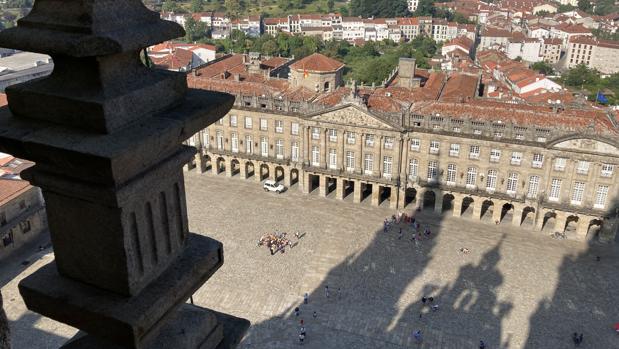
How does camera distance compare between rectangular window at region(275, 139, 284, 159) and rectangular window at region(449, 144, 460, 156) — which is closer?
rectangular window at region(449, 144, 460, 156)

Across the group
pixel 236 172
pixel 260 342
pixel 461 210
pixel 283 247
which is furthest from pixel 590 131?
pixel 236 172

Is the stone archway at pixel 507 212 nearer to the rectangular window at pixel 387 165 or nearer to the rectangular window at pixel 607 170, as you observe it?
the rectangular window at pixel 607 170

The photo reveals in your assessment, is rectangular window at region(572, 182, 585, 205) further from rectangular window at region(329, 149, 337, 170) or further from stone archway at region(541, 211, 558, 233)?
rectangular window at region(329, 149, 337, 170)

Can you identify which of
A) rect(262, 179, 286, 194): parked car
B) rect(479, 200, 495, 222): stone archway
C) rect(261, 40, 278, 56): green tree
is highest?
rect(261, 40, 278, 56): green tree

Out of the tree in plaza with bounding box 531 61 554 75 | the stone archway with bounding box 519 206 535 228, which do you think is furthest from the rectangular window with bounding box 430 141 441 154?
the tree in plaza with bounding box 531 61 554 75

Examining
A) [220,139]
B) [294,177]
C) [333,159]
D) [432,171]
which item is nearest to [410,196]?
[432,171]

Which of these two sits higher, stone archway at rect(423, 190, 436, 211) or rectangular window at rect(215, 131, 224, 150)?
rectangular window at rect(215, 131, 224, 150)

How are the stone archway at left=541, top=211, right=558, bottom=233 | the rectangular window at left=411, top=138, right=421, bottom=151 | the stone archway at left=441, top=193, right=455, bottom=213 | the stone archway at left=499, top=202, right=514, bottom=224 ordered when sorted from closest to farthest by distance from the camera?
the stone archway at left=541, top=211, right=558, bottom=233 → the rectangular window at left=411, top=138, right=421, bottom=151 → the stone archway at left=499, top=202, right=514, bottom=224 → the stone archway at left=441, top=193, right=455, bottom=213
